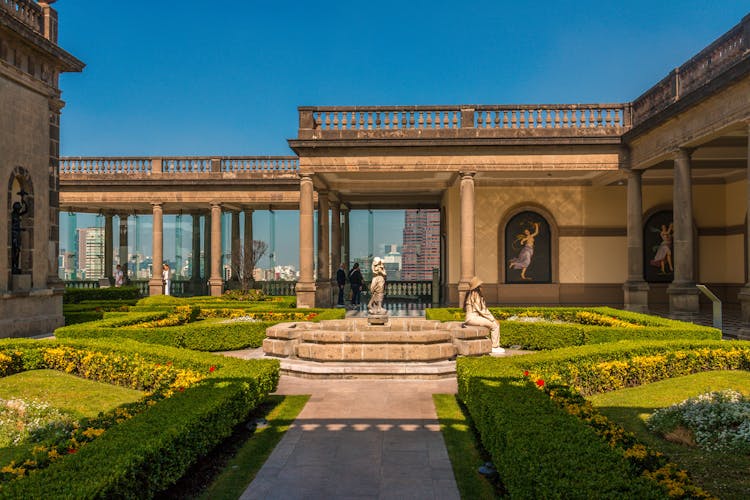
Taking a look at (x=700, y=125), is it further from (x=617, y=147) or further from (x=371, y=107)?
(x=371, y=107)

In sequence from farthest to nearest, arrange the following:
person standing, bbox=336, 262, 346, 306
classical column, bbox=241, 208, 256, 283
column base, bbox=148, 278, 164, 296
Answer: classical column, bbox=241, 208, 256, 283 → column base, bbox=148, 278, 164, 296 → person standing, bbox=336, 262, 346, 306

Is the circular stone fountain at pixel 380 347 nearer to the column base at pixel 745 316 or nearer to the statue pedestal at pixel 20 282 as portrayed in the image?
the column base at pixel 745 316

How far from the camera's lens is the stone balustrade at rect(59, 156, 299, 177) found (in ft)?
101

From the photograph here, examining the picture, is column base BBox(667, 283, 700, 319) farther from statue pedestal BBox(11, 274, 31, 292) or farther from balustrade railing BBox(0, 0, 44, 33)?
balustrade railing BBox(0, 0, 44, 33)

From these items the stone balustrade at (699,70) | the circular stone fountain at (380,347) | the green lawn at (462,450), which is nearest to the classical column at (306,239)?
the circular stone fountain at (380,347)

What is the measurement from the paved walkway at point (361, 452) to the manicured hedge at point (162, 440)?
790 mm

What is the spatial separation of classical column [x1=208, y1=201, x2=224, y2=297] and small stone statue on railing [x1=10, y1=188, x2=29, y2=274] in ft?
45.2

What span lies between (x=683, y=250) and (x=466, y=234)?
776 centimetres

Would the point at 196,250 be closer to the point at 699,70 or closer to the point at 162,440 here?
the point at 699,70

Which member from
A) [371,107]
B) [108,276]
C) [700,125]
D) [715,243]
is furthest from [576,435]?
[108,276]

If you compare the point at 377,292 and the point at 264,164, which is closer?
the point at 377,292

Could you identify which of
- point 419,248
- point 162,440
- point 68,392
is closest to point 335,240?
point 419,248

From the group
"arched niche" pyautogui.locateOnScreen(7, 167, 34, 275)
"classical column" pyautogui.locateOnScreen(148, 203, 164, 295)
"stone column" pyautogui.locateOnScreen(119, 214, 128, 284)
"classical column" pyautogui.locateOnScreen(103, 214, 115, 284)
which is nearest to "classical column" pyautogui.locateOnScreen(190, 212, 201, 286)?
"stone column" pyautogui.locateOnScreen(119, 214, 128, 284)

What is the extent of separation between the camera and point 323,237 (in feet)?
89.1
